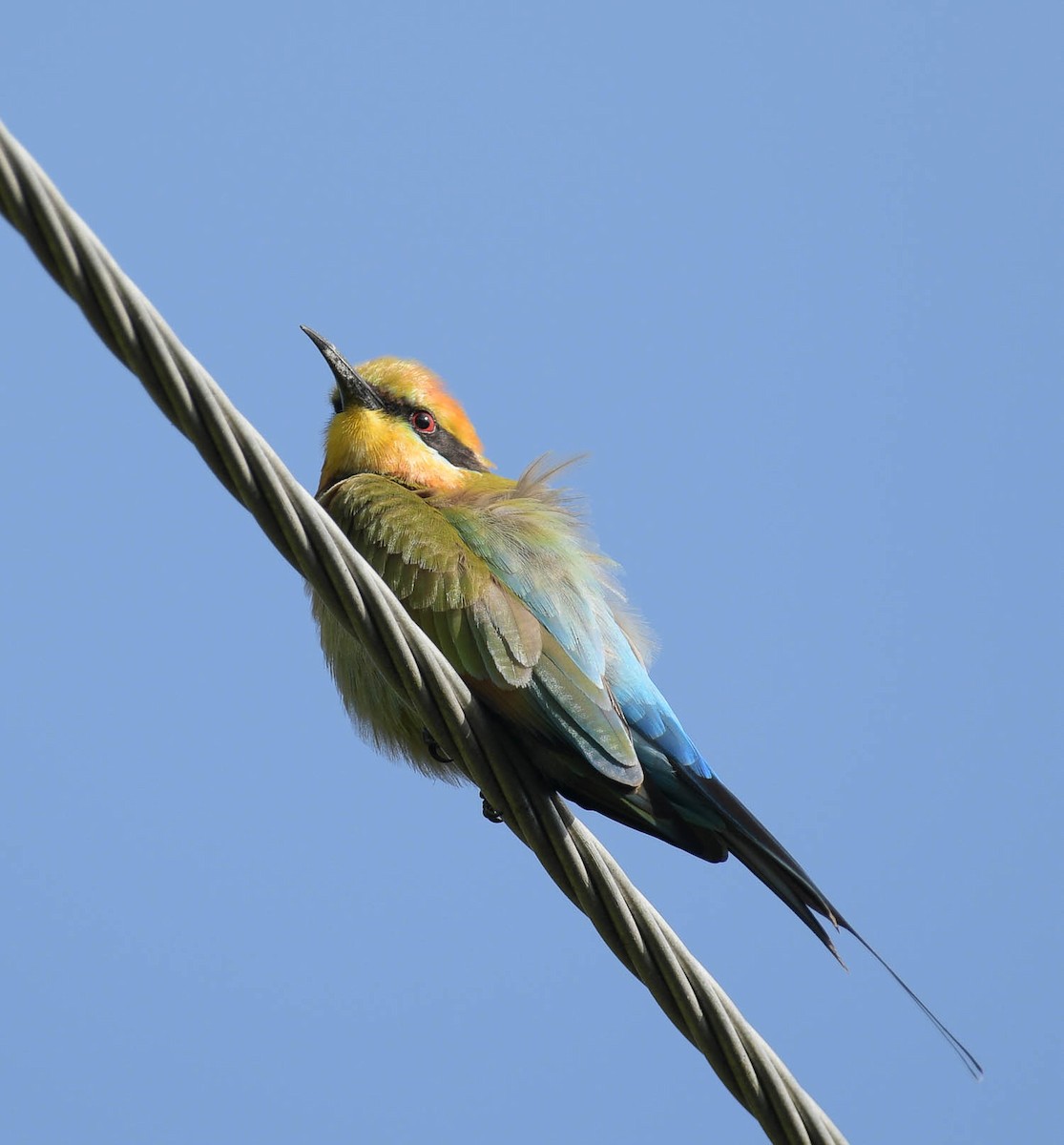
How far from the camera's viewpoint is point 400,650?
7.09 ft

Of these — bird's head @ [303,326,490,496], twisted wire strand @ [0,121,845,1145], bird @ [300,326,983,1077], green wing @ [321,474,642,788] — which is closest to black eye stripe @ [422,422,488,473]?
bird's head @ [303,326,490,496]

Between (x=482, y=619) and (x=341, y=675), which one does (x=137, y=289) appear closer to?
(x=482, y=619)

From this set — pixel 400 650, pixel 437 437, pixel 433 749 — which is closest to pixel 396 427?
pixel 437 437

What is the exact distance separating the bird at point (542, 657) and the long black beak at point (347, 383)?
0.46m

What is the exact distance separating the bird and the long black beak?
1.51 ft

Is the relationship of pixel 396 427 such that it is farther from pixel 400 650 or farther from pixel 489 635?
pixel 400 650

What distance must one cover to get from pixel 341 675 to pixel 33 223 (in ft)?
6.28

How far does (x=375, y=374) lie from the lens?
4211 mm

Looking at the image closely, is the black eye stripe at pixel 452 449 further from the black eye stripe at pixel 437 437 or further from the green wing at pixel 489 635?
the green wing at pixel 489 635

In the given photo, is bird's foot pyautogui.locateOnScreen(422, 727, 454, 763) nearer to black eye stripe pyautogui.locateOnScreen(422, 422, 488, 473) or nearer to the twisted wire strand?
the twisted wire strand

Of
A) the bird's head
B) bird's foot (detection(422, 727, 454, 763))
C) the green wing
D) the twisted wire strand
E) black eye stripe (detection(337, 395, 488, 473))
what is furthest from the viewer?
black eye stripe (detection(337, 395, 488, 473))

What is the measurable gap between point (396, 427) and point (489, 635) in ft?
4.13

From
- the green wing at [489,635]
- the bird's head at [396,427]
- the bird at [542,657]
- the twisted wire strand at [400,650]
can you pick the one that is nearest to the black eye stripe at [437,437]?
the bird's head at [396,427]

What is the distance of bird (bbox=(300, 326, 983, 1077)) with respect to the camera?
9.27 ft
